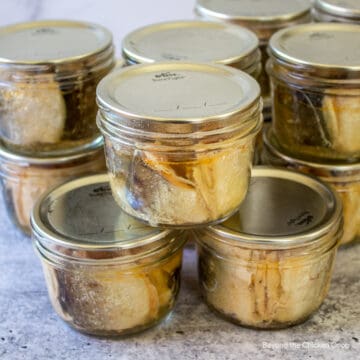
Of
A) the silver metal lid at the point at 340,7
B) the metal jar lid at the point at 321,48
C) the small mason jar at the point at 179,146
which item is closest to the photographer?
the small mason jar at the point at 179,146

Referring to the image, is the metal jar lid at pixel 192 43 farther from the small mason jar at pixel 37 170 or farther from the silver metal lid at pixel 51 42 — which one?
the small mason jar at pixel 37 170

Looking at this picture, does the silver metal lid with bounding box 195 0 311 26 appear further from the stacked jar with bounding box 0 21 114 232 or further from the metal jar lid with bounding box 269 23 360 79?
the stacked jar with bounding box 0 21 114 232

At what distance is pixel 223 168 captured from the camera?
854mm

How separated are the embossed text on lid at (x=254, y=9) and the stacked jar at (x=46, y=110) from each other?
0.22m

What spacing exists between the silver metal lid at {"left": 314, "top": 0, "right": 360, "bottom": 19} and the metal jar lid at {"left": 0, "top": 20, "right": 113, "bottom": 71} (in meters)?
0.40

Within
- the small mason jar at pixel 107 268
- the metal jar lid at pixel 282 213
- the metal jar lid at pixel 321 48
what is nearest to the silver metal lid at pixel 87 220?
the small mason jar at pixel 107 268

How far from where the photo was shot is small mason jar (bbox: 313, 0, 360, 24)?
4.00 feet

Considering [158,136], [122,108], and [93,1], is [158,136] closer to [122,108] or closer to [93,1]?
[122,108]

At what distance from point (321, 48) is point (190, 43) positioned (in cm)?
21

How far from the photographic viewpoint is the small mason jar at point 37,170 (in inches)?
42.6

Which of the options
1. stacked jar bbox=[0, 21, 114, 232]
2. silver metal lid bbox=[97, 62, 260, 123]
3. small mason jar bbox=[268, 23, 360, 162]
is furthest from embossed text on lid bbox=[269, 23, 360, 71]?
stacked jar bbox=[0, 21, 114, 232]

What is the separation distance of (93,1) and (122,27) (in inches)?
3.4

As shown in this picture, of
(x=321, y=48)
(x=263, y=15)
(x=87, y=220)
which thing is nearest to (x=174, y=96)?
(x=87, y=220)

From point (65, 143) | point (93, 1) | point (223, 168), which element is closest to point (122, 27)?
point (93, 1)
